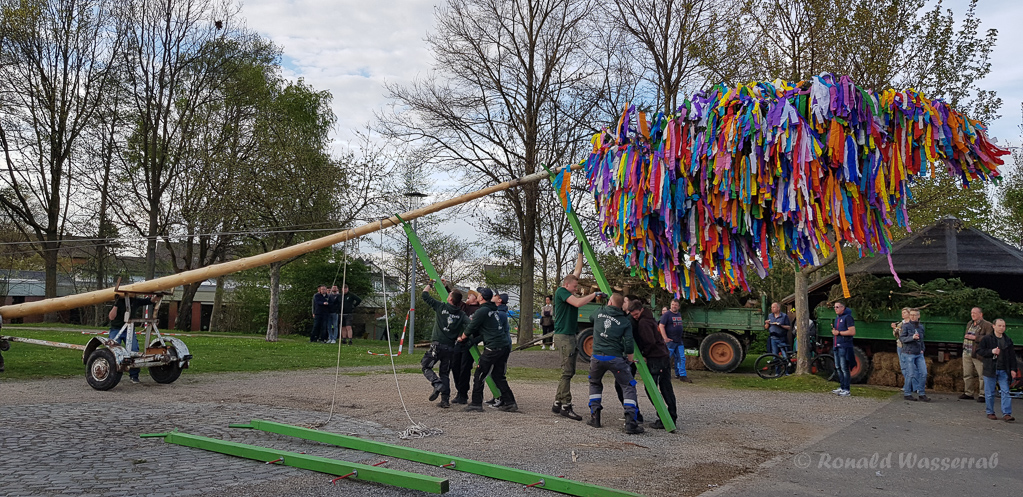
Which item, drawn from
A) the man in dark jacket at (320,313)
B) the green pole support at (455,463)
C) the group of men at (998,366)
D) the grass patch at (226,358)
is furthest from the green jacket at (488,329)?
the man in dark jacket at (320,313)

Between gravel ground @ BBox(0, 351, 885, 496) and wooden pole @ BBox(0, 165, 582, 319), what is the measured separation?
4.07 ft

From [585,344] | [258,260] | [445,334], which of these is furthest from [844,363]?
[258,260]

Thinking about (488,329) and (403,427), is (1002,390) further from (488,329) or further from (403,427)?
(403,427)

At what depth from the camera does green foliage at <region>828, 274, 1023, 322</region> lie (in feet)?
43.8

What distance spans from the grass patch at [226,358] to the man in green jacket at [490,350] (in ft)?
20.5

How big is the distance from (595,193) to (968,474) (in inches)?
173

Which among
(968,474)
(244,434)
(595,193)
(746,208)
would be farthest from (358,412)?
(968,474)

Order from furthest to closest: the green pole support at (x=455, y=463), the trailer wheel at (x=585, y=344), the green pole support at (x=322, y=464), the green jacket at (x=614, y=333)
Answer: the trailer wheel at (x=585, y=344) → the green jacket at (x=614, y=333) → the green pole support at (x=455, y=463) → the green pole support at (x=322, y=464)

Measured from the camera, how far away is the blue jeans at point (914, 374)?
12.5 metres

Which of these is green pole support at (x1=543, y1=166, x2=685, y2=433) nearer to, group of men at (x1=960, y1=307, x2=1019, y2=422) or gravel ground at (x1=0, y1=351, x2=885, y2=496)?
gravel ground at (x1=0, y1=351, x2=885, y2=496)

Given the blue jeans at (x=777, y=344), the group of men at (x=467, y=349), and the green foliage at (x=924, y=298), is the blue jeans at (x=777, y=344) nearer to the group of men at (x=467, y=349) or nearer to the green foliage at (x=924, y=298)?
the green foliage at (x=924, y=298)

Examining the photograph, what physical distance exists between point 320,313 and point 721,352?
12.6 m

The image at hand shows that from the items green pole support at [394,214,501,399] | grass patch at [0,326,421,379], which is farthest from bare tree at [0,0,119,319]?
green pole support at [394,214,501,399]

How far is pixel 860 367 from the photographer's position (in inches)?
579
